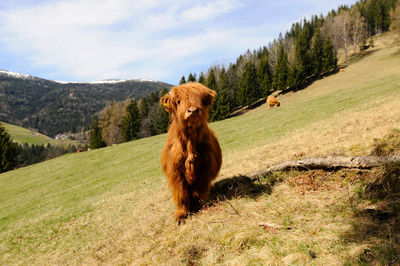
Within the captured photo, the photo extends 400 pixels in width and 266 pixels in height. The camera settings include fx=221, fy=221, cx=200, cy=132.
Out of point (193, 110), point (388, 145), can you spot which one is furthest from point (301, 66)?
point (193, 110)

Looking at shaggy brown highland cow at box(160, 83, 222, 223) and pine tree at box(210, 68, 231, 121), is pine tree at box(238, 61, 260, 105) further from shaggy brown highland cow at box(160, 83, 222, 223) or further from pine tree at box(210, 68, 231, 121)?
shaggy brown highland cow at box(160, 83, 222, 223)

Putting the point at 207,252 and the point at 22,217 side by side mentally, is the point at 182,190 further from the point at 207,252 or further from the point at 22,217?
the point at 22,217

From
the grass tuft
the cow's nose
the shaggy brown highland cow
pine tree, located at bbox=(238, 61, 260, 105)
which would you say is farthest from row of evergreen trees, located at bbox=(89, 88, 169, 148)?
the grass tuft

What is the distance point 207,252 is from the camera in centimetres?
337

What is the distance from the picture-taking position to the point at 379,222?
2756mm

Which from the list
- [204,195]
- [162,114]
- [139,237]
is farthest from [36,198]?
[162,114]

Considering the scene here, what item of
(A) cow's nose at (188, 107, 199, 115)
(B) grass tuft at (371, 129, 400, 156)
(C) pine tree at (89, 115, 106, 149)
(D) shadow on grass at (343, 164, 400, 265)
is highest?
(A) cow's nose at (188, 107, 199, 115)

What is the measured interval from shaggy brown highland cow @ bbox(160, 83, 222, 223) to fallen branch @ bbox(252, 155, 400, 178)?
1639 mm

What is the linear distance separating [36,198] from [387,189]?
20.6m

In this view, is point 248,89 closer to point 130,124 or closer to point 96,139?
point 130,124

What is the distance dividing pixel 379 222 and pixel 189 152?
10.9ft

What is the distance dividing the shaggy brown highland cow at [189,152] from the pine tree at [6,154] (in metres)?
55.3

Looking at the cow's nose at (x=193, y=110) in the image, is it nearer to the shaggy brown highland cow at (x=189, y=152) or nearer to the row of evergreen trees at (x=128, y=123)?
the shaggy brown highland cow at (x=189, y=152)

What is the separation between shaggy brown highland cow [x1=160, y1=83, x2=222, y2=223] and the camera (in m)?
4.64
